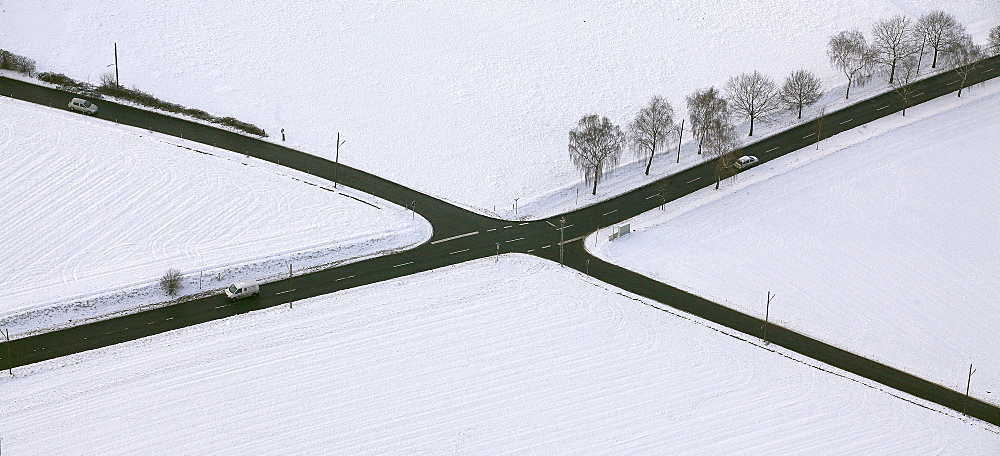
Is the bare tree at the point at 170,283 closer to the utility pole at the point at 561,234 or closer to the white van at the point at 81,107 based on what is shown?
the utility pole at the point at 561,234

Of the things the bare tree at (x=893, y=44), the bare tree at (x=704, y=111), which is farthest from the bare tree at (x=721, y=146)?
the bare tree at (x=893, y=44)

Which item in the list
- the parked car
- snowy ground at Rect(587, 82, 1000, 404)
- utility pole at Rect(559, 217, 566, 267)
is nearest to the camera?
snowy ground at Rect(587, 82, 1000, 404)

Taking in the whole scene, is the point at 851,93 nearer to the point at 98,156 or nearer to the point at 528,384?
the point at 528,384

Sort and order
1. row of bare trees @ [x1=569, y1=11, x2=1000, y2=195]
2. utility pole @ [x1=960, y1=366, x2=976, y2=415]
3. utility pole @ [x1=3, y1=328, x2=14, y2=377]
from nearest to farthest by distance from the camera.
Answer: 1. utility pole @ [x1=3, y1=328, x2=14, y2=377]
2. utility pole @ [x1=960, y1=366, x2=976, y2=415]
3. row of bare trees @ [x1=569, y1=11, x2=1000, y2=195]

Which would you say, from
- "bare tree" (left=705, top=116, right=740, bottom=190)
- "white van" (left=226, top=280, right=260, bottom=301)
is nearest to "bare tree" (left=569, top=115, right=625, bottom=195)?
"bare tree" (left=705, top=116, right=740, bottom=190)

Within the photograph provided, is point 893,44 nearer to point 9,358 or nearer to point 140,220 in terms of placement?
point 140,220

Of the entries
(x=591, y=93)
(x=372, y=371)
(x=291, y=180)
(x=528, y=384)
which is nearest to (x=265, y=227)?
(x=291, y=180)

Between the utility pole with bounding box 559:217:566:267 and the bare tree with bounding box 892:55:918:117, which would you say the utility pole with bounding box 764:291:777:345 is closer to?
the utility pole with bounding box 559:217:566:267

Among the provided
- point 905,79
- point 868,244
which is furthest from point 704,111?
point 905,79
